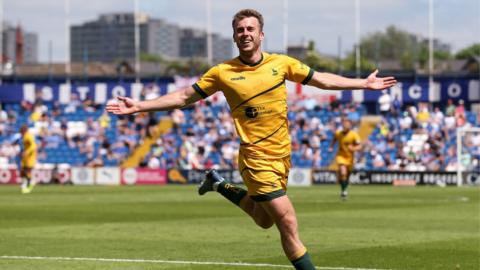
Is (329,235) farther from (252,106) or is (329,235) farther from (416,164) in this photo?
(416,164)

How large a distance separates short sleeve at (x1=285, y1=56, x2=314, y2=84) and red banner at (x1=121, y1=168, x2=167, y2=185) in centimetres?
4198

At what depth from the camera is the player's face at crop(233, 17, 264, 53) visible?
36.5 ft

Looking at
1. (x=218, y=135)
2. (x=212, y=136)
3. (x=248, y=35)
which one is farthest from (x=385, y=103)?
(x=248, y=35)

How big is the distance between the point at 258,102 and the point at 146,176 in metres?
42.5

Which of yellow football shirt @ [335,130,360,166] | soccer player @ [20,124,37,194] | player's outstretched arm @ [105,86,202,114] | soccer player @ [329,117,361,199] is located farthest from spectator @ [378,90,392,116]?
player's outstretched arm @ [105,86,202,114]

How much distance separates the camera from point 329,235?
2031cm

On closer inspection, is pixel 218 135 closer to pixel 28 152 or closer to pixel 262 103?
pixel 28 152

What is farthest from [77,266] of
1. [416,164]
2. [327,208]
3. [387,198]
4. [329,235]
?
[416,164]

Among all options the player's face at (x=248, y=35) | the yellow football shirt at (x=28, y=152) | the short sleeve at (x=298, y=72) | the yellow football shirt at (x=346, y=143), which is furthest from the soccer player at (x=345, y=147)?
the player's face at (x=248, y=35)

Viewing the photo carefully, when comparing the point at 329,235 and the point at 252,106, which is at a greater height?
the point at 252,106

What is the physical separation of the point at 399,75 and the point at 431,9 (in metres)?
4.47

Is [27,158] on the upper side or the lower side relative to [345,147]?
lower

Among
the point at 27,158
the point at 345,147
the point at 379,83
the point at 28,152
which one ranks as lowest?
the point at 27,158

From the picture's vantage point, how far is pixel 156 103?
11266 millimetres
